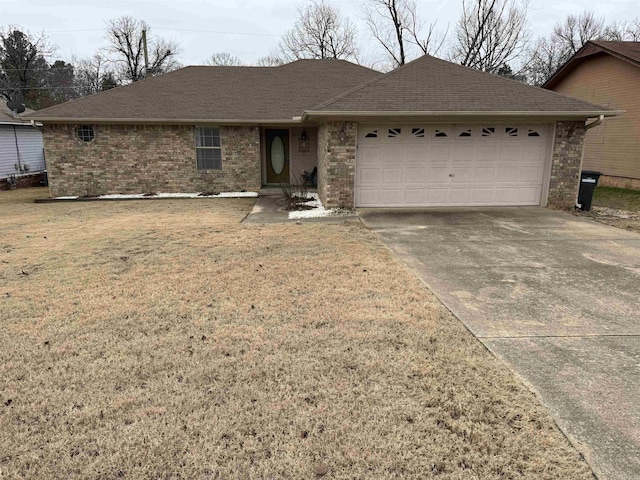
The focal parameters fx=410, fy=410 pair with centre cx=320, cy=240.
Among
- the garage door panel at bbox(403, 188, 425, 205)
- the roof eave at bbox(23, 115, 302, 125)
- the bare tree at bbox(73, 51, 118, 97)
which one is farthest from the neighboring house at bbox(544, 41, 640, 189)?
the bare tree at bbox(73, 51, 118, 97)

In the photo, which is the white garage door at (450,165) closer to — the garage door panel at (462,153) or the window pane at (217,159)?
the garage door panel at (462,153)

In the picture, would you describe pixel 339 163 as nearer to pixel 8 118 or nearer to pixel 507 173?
pixel 507 173

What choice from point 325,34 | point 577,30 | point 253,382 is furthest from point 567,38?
point 253,382

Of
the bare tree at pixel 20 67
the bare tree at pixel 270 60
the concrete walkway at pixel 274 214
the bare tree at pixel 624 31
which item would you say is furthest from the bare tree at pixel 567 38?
the bare tree at pixel 20 67

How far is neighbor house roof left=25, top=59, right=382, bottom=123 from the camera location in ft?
44.6

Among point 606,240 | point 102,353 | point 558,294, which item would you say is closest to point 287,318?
point 102,353

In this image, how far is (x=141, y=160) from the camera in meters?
14.1

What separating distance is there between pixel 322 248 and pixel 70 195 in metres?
11.6

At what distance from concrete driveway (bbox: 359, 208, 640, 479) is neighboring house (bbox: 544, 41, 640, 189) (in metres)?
9.32

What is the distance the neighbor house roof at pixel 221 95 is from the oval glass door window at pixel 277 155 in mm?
1551

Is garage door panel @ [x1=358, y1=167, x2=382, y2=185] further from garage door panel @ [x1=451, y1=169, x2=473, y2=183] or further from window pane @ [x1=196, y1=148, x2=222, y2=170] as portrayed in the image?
window pane @ [x1=196, y1=148, x2=222, y2=170]

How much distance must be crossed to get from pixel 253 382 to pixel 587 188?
427 inches

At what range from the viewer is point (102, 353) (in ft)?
10.8

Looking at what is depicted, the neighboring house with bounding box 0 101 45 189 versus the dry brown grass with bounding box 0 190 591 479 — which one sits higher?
the neighboring house with bounding box 0 101 45 189
